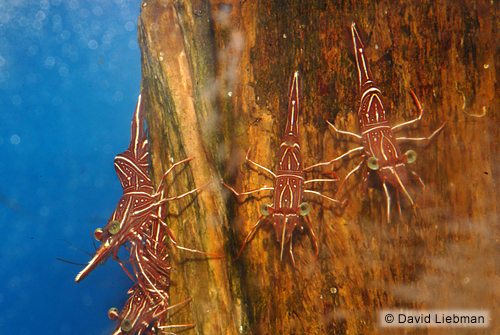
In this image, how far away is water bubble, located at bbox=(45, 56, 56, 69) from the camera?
423 cm

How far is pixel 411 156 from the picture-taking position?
1.96m

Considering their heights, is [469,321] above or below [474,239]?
below

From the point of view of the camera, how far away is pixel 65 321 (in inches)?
173

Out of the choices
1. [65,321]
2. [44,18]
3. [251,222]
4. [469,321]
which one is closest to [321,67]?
[251,222]

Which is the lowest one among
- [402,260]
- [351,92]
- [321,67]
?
[402,260]

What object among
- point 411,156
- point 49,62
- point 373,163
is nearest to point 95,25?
point 49,62

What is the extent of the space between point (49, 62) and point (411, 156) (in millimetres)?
5025

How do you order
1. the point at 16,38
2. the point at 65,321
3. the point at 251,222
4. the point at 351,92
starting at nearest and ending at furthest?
1. the point at 351,92
2. the point at 251,222
3. the point at 16,38
4. the point at 65,321

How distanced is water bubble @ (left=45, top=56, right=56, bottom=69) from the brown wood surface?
97.5 inches

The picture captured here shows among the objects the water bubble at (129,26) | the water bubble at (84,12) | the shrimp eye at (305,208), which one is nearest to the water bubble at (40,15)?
the water bubble at (84,12)

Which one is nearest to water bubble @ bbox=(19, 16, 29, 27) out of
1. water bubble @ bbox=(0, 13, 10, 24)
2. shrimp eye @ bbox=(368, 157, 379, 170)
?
water bubble @ bbox=(0, 13, 10, 24)

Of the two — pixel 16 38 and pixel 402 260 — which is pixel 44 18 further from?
pixel 402 260

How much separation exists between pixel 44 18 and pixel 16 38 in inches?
19.7

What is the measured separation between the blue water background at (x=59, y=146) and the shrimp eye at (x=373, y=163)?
3.77 metres
